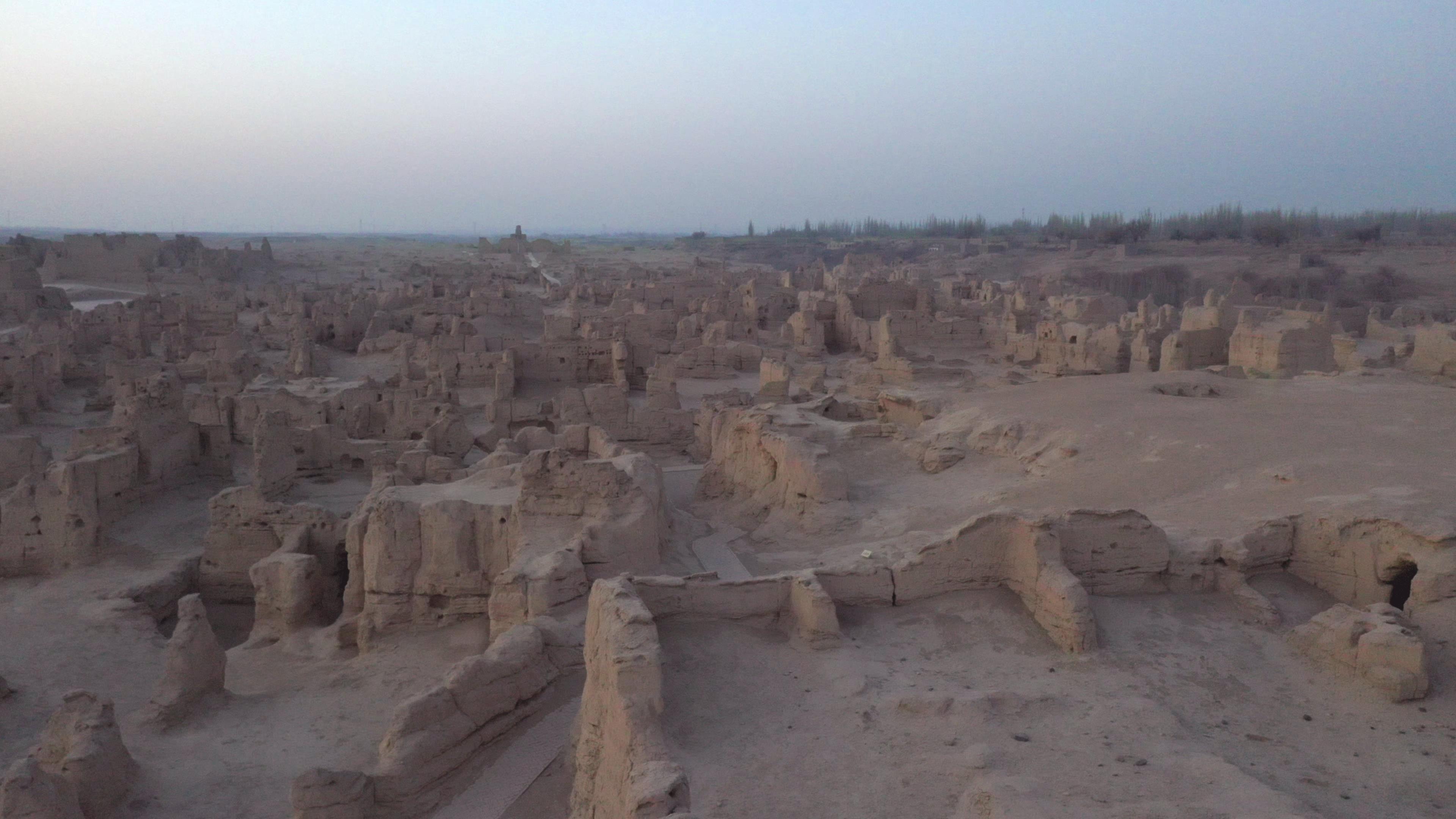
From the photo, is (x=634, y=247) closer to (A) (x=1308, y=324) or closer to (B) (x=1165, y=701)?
(A) (x=1308, y=324)

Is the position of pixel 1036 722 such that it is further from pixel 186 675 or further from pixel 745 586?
pixel 186 675

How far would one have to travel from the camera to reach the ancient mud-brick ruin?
6242 millimetres

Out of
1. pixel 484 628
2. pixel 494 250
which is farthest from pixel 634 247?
pixel 484 628

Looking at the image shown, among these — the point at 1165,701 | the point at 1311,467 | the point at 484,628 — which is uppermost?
the point at 1311,467

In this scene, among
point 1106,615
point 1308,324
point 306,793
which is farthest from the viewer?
point 1308,324

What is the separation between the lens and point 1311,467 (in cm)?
1101

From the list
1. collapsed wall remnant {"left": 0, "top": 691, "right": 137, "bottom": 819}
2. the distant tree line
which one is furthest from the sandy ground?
the distant tree line

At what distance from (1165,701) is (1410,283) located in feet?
154

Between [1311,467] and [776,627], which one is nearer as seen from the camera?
[776,627]

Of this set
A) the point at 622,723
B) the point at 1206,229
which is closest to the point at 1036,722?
the point at 622,723

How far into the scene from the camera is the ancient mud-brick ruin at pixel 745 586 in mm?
6242

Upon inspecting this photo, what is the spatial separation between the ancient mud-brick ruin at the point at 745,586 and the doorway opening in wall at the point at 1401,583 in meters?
0.04

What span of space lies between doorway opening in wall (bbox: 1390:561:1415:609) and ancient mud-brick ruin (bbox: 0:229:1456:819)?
0.04 m

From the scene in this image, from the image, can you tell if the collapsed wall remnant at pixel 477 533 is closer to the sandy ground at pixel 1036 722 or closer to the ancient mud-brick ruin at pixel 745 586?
the ancient mud-brick ruin at pixel 745 586
